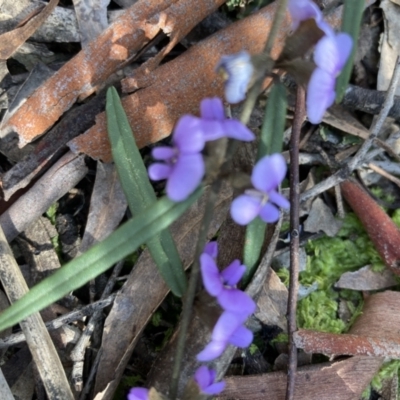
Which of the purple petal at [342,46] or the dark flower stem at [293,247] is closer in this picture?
the purple petal at [342,46]

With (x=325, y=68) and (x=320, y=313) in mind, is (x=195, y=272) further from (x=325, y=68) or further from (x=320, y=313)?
(x=320, y=313)

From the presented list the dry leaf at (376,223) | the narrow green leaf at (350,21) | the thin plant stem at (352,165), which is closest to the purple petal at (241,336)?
the narrow green leaf at (350,21)

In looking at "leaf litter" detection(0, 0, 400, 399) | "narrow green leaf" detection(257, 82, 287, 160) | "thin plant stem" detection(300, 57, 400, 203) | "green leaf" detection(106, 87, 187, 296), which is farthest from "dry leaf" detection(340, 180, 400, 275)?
"green leaf" detection(106, 87, 187, 296)

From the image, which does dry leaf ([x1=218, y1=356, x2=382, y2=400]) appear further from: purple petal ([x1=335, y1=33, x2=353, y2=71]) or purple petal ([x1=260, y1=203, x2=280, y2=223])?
purple petal ([x1=335, y1=33, x2=353, y2=71])

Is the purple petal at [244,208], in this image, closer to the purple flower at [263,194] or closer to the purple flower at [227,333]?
the purple flower at [263,194]

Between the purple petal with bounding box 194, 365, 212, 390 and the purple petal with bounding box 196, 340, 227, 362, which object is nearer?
the purple petal with bounding box 196, 340, 227, 362

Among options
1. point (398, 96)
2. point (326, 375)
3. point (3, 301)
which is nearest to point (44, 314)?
point (3, 301)

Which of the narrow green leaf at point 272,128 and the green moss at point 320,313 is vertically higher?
the narrow green leaf at point 272,128

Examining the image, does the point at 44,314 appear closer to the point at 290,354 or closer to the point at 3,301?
the point at 3,301
